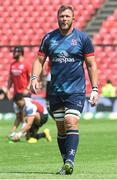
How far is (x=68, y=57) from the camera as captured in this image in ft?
33.8

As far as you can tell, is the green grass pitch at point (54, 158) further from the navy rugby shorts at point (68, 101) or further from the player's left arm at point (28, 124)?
the navy rugby shorts at point (68, 101)

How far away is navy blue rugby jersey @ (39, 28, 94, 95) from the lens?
33.8 ft

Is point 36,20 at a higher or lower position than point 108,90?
higher

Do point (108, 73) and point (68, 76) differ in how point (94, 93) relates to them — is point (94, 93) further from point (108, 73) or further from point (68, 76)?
point (108, 73)

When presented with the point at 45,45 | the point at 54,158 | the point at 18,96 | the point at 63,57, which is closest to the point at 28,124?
the point at 18,96

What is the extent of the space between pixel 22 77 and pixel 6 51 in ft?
48.0

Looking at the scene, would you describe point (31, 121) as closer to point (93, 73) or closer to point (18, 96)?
point (18, 96)

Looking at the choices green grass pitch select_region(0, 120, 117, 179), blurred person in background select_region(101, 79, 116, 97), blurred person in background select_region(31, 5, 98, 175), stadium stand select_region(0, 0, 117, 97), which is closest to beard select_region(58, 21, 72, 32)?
blurred person in background select_region(31, 5, 98, 175)

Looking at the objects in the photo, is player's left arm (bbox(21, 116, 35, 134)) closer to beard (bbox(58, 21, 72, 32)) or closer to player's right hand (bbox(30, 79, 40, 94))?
player's right hand (bbox(30, 79, 40, 94))

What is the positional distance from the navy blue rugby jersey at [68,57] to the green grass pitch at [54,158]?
1.20 metres

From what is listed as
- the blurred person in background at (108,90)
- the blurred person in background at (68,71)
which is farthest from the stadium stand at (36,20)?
the blurred person in background at (68,71)

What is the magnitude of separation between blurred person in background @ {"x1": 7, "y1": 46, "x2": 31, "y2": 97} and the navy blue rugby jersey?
7.84 metres

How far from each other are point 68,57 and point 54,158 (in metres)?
3.24

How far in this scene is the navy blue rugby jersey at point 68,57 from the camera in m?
10.3
